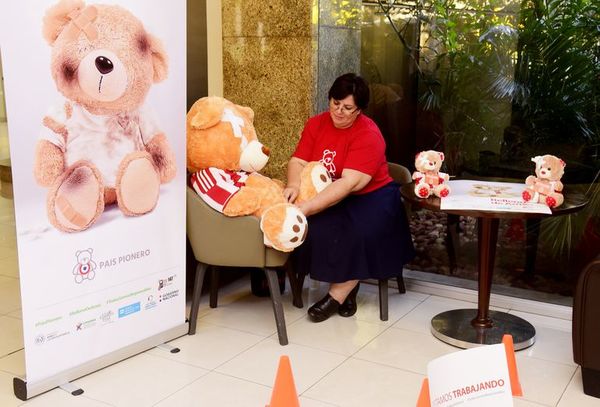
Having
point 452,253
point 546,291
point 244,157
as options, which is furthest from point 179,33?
point 546,291

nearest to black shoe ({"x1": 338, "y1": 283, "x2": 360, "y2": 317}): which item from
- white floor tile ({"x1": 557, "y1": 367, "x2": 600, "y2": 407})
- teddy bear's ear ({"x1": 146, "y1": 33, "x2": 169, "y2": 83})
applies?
white floor tile ({"x1": 557, "y1": 367, "x2": 600, "y2": 407})

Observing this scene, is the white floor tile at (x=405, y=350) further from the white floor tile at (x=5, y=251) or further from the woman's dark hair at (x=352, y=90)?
the white floor tile at (x=5, y=251)

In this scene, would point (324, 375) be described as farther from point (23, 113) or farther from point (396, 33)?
point (396, 33)

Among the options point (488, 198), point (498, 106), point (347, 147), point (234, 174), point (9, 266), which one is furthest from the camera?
point (9, 266)

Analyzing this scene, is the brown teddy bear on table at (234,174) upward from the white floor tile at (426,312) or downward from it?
upward

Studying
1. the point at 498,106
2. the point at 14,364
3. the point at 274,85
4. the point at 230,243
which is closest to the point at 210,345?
the point at 230,243

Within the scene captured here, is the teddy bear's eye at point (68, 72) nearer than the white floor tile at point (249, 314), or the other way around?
the teddy bear's eye at point (68, 72)

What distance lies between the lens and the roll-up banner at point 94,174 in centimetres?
243

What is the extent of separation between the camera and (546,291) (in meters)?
3.74

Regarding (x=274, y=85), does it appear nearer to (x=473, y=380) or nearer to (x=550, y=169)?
(x=550, y=169)

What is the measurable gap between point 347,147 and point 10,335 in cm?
190

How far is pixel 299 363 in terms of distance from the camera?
118 inches

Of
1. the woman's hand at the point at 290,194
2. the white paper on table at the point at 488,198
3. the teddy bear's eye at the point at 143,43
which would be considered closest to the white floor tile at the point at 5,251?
the woman's hand at the point at 290,194

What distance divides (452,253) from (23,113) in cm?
255
